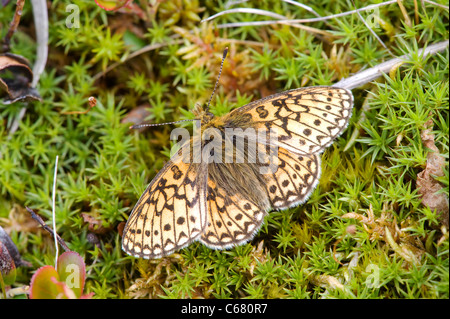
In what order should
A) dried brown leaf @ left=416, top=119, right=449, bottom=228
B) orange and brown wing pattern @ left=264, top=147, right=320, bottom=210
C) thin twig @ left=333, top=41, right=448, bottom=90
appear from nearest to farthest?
1. dried brown leaf @ left=416, top=119, right=449, bottom=228
2. orange and brown wing pattern @ left=264, top=147, right=320, bottom=210
3. thin twig @ left=333, top=41, right=448, bottom=90

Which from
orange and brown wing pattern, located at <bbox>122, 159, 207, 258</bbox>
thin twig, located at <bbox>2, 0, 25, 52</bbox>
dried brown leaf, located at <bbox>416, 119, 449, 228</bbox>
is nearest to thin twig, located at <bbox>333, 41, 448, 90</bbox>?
dried brown leaf, located at <bbox>416, 119, 449, 228</bbox>

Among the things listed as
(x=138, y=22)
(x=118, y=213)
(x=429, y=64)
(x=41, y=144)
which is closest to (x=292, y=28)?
(x=429, y=64)

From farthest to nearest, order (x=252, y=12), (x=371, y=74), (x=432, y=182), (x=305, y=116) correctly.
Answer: (x=252, y=12), (x=371, y=74), (x=305, y=116), (x=432, y=182)

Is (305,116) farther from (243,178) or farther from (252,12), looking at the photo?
(252,12)

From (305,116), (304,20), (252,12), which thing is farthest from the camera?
(252,12)

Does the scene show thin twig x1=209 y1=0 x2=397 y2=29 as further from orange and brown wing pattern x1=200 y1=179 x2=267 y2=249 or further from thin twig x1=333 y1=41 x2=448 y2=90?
orange and brown wing pattern x1=200 y1=179 x2=267 y2=249

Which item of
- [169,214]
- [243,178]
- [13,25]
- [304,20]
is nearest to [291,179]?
[243,178]

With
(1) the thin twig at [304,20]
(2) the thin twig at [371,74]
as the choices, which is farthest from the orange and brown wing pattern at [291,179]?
(1) the thin twig at [304,20]

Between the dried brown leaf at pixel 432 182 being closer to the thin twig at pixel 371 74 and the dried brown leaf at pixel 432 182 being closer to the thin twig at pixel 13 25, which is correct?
the thin twig at pixel 371 74
